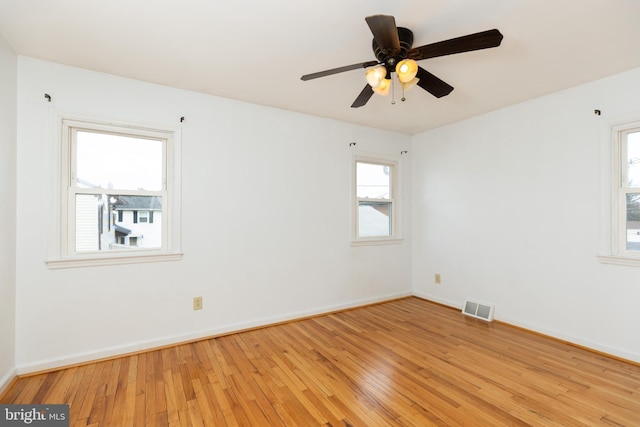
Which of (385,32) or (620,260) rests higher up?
(385,32)

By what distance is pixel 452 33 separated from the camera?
2018 millimetres

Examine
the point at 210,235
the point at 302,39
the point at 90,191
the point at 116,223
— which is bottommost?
the point at 210,235

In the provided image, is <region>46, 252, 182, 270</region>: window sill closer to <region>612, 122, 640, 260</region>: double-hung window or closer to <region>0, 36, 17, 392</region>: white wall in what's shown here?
<region>0, 36, 17, 392</region>: white wall

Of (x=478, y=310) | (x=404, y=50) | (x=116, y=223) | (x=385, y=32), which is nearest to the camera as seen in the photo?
(x=385, y=32)

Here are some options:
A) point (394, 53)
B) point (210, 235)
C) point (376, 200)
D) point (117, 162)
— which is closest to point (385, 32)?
point (394, 53)

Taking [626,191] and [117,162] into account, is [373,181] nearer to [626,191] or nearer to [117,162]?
[626,191]

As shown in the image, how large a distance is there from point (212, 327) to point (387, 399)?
186 centimetres

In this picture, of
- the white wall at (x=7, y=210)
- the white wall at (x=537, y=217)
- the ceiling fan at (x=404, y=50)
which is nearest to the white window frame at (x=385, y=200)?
the white wall at (x=537, y=217)

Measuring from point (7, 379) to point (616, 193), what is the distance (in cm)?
505

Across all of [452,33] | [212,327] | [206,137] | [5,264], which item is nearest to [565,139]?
[452,33]

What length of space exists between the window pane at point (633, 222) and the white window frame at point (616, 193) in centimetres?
3

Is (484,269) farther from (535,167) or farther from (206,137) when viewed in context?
(206,137)

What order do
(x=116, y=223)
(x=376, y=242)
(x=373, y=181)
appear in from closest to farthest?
(x=116, y=223)
(x=376, y=242)
(x=373, y=181)

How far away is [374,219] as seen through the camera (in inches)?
169
